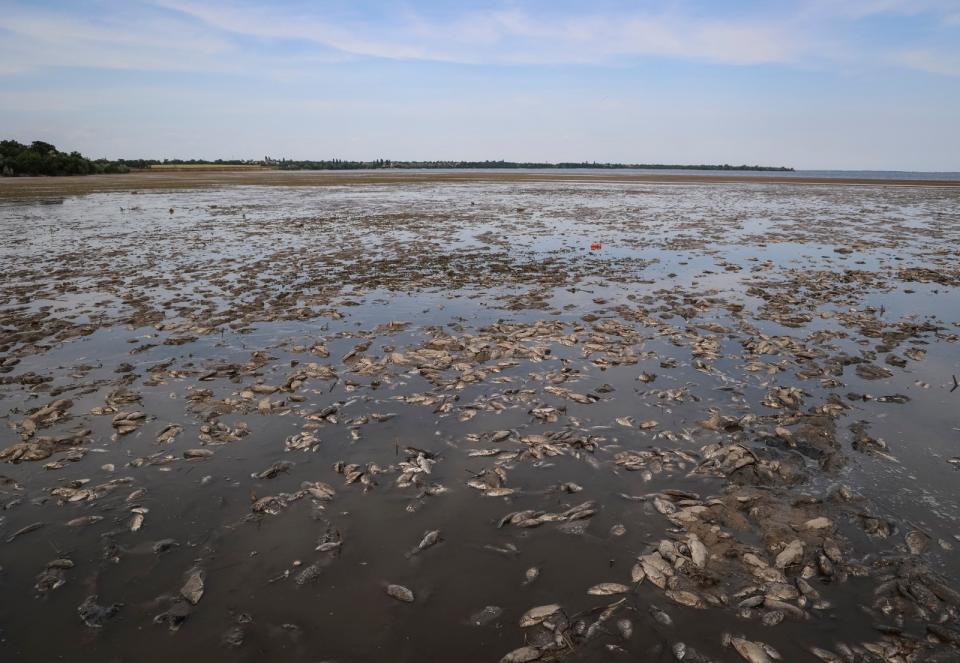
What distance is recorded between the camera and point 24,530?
20.3ft

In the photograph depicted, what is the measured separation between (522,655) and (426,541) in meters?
1.84

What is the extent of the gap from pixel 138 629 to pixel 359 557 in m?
2.15

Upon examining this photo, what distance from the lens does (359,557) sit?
581 cm

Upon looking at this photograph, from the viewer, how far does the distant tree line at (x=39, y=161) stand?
98.2 meters

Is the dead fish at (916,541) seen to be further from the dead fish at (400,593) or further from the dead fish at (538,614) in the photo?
the dead fish at (400,593)

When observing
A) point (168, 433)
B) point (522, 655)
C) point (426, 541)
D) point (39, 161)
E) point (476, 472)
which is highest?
point (39, 161)

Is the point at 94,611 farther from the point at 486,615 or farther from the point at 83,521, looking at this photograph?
the point at 486,615

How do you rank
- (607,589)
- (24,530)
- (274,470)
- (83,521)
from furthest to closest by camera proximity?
(274,470) < (83,521) < (24,530) < (607,589)

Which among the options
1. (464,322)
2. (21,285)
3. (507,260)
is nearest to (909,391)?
(464,322)

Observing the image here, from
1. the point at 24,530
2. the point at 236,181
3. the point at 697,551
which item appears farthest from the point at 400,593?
the point at 236,181

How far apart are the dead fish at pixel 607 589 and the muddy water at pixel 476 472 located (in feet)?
0.17

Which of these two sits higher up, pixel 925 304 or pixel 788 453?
pixel 925 304

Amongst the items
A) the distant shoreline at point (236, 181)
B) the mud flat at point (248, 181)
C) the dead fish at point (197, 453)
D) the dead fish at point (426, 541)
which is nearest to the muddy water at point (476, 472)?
the dead fish at point (426, 541)

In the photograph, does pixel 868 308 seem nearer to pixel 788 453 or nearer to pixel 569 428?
pixel 788 453
